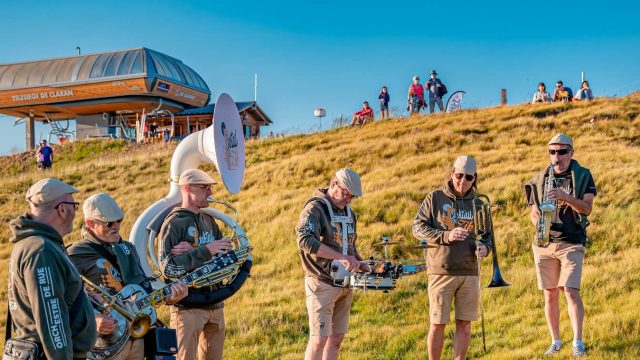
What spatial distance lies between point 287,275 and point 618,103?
19.1 meters

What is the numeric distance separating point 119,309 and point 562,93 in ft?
92.6

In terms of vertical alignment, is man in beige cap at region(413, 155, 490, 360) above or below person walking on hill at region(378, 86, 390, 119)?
below

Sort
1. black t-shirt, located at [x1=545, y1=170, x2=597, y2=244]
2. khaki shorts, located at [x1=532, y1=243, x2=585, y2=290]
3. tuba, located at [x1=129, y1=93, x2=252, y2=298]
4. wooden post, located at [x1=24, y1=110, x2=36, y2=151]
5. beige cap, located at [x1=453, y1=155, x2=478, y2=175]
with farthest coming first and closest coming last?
wooden post, located at [x1=24, y1=110, x2=36, y2=151], black t-shirt, located at [x1=545, y1=170, x2=597, y2=244], khaki shorts, located at [x1=532, y1=243, x2=585, y2=290], beige cap, located at [x1=453, y1=155, x2=478, y2=175], tuba, located at [x1=129, y1=93, x2=252, y2=298]

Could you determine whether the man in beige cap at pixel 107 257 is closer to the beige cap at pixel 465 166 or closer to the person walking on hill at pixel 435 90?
the beige cap at pixel 465 166

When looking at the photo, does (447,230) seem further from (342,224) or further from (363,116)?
(363,116)

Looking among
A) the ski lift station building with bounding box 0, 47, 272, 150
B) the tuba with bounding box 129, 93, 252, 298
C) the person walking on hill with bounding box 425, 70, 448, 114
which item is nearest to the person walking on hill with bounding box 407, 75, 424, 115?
the person walking on hill with bounding box 425, 70, 448, 114

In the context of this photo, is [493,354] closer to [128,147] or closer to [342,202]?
[342,202]

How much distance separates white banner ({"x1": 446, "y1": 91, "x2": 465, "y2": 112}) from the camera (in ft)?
106

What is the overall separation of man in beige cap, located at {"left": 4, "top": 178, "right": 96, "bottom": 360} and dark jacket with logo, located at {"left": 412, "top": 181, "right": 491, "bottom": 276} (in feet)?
11.7

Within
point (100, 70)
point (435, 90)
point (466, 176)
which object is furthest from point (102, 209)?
point (100, 70)

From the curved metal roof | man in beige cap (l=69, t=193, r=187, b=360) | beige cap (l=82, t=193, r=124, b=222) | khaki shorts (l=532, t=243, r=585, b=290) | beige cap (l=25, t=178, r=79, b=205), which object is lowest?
khaki shorts (l=532, t=243, r=585, b=290)

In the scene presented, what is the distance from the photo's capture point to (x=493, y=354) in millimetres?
7965

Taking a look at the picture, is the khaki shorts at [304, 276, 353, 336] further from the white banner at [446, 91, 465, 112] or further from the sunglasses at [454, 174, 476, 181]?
the white banner at [446, 91, 465, 112]

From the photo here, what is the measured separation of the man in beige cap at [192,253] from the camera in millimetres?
6137
